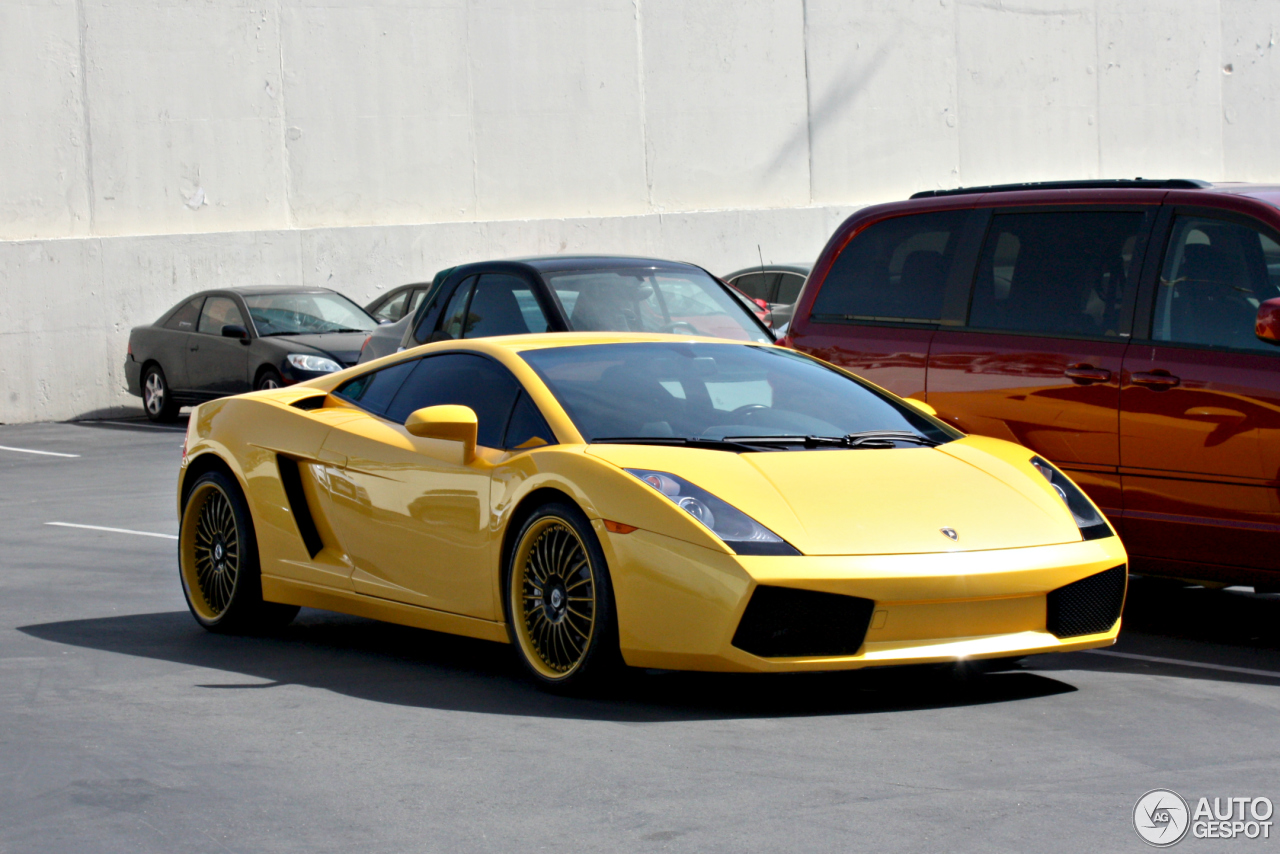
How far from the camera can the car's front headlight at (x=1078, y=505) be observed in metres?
5.91

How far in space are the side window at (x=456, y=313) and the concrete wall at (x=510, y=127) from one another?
11.0 m

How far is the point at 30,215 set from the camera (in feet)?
69.5

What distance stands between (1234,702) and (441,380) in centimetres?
314

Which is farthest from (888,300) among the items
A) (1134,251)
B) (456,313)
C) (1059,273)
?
(456,313)

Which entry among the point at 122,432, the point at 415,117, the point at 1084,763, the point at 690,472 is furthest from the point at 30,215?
the point at 1084,763

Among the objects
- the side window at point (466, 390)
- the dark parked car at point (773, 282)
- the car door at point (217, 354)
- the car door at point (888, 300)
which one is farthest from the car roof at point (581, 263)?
the dark parked car at point (773, 282)

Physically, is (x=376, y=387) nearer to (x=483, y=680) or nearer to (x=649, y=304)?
(x=483, y=680)

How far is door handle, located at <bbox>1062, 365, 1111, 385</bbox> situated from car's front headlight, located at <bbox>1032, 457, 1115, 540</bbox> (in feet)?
2.85

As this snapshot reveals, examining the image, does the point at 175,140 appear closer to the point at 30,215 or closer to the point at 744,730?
the point at 30,215

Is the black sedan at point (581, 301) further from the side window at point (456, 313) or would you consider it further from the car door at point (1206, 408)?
the car door at point (1206, 408)

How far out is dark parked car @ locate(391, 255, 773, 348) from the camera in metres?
11.3

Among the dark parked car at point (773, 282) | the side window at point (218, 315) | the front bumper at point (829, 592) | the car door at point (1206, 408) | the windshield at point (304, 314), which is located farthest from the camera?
the dark parked car at point (773, 282)

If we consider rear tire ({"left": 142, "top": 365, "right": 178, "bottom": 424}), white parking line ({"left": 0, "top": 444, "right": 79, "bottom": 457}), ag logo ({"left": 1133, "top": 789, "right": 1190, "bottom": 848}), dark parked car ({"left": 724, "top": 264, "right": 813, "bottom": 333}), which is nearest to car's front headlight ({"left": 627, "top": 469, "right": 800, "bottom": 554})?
ag logo ({"left": 1133, "top": 789, "right": 1190, "bottom": 848})

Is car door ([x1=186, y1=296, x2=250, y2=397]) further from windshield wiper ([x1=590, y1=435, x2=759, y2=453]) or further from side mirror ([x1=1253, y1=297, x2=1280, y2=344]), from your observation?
side mirror ([x1=1253, y1=297, x2=1280, y2=344])
